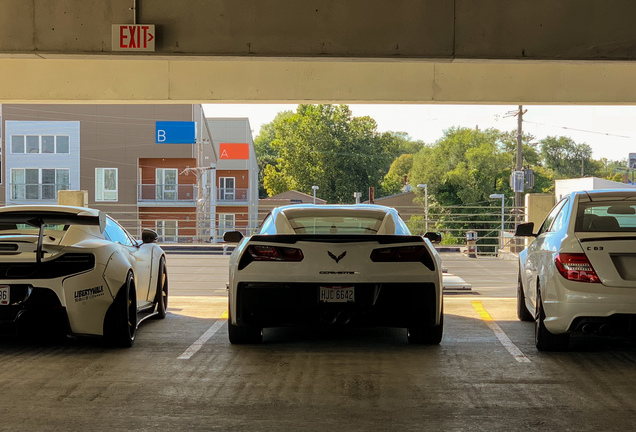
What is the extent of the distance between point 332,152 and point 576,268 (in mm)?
59550

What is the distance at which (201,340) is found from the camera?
29.7ft

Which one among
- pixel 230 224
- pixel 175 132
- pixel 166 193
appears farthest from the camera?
pixel 230 224

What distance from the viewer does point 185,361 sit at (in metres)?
7.70

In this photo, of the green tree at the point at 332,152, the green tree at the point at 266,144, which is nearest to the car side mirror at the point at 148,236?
the green tree at the point at 332,152

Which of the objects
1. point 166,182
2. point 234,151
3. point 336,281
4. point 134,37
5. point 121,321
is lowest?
point 121,321

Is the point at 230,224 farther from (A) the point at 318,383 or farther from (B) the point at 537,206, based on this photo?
(A) the point at 318,383

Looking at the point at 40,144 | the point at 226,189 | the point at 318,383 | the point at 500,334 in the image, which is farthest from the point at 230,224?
the point at 318,383

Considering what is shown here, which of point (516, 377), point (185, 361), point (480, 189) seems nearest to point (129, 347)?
point (185, 361)

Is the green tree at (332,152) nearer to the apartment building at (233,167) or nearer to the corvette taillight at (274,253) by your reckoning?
the apartment building at (233,167)

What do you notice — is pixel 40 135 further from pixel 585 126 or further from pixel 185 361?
pixel 585 126

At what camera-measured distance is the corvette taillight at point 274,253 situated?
26.0ft

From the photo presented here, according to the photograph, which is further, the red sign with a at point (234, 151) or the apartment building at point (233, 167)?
the red sign with a at point (234, 151)

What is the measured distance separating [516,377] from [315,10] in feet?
16.4

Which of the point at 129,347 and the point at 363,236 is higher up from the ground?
the point at 363,236
